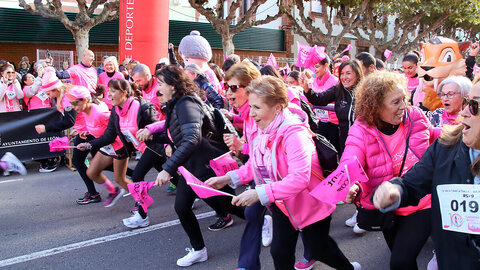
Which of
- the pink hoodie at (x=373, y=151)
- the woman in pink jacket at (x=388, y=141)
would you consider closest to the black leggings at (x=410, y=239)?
the woman in pink jacket at (x=388, y=141)

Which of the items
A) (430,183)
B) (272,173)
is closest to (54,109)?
(272,173)

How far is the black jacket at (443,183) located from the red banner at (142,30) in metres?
9.23

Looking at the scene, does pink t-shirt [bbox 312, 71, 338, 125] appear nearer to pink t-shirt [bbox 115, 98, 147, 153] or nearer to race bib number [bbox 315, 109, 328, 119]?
race bib number [bbox 315, 109, 328, 119]

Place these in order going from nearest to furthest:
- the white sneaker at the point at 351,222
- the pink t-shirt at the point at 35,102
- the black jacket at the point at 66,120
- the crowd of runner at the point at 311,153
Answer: the crowd of runner at the point at 311,153
the white sneaker at the point at 351,222
the black jacket at the point at 66,120
the pink t-shirt at the point at 35,102

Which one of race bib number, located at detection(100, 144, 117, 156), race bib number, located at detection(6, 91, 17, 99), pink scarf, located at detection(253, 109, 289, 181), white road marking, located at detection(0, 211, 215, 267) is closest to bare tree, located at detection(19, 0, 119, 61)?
race bib number, located at detection(6, 91, 17, 99)

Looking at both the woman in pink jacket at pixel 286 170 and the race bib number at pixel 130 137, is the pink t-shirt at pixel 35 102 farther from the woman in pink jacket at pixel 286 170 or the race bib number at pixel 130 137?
the woman in pink jacket at pixel 286 170

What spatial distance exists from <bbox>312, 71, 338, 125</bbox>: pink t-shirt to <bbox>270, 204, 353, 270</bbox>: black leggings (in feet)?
9.74

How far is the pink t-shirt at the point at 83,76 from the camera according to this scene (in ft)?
28.3

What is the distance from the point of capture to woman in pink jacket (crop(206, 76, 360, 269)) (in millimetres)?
2689

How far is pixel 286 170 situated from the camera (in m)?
2.79

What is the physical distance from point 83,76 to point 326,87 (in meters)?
5.32

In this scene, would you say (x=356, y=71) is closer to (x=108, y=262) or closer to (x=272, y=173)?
(x=272, y=173)

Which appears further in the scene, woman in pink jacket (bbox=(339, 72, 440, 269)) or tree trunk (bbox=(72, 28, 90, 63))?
tree trunk (bbox=(72, 28, 90, 63))

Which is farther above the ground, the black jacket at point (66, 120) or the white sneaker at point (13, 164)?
the black jacket at point (66, 120)
